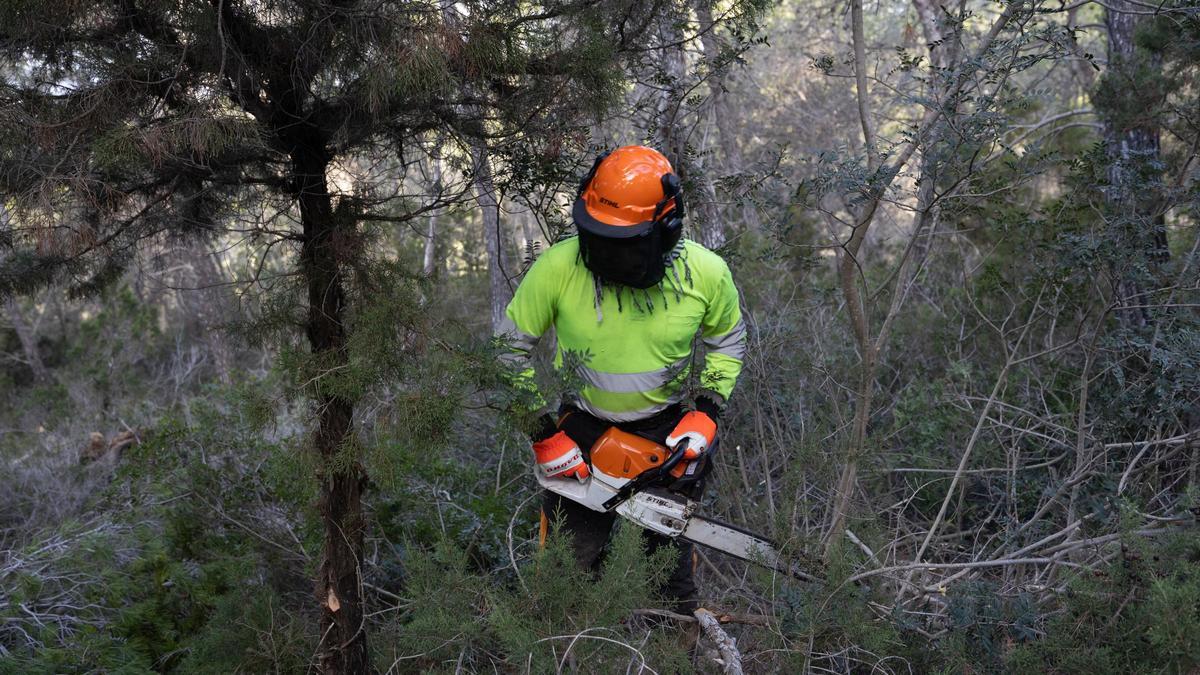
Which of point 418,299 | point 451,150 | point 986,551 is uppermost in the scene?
point 451,150

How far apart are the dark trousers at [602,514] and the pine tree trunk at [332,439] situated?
2.75 feet

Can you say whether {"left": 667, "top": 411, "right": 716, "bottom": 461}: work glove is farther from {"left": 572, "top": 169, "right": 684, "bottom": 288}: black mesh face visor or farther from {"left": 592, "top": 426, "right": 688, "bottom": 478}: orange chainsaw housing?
{"left": 572, "top": 169, "right": 684, "bottom": 288}: black mesh face visor

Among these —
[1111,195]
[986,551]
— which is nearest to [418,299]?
[986,551]

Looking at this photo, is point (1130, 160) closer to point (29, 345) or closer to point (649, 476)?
point (649, 476)

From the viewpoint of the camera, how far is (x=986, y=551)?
4.53 meters

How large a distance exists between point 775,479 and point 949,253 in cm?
334

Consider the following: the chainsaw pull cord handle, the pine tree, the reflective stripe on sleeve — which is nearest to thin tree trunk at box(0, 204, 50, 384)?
the pine tree

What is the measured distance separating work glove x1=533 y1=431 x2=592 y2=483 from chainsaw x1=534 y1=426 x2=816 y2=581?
0.11m

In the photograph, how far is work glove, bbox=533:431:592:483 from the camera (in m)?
3.32

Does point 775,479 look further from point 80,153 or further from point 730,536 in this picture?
point 80,153

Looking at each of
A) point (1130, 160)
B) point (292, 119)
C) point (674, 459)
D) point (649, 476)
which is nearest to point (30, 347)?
point (292, 119)

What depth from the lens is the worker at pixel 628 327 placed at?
314 cm

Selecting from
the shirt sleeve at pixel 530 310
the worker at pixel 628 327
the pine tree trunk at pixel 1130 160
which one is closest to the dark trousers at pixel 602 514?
the worker at pixel 628 327

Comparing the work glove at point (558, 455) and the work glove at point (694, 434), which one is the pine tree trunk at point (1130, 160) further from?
the work glove at point (558, 455)
